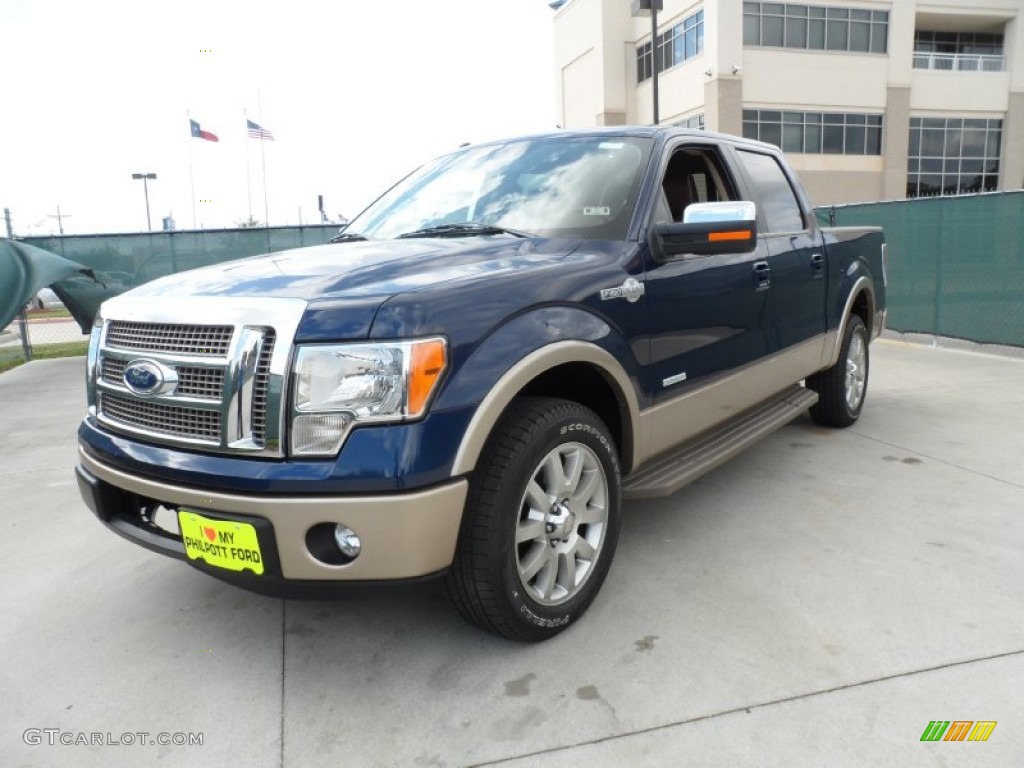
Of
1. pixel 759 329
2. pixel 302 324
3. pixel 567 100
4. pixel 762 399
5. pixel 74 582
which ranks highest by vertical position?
pixel 567 100

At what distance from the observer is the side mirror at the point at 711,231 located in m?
3.03

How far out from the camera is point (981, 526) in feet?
12.2

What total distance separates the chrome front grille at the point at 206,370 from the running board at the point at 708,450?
5.10ft

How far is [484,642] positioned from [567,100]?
4508cm

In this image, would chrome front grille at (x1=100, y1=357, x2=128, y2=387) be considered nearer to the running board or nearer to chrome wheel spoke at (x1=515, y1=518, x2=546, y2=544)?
chrome wheel spoke at (x1=515, y1=518, x2=546, y2=544)

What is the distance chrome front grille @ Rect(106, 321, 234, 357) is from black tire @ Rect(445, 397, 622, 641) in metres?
0.89

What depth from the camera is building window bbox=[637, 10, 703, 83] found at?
109ft

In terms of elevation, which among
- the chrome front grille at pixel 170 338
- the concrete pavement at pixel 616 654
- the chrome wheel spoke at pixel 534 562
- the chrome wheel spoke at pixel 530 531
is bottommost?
the concrete pavement at pixel 616 654

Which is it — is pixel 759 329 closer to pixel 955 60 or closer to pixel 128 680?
pixel 128 680

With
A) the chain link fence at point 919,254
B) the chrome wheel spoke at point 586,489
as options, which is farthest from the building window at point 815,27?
the chrome wheel spoke at point 586,489

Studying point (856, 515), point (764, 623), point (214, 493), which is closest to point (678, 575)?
point (764, 623)

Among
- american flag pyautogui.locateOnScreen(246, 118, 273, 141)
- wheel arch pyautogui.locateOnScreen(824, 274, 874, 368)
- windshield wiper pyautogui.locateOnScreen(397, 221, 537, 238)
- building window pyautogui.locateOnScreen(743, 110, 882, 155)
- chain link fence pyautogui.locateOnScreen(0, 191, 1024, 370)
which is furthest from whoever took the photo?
building window pyautogui.locateOnScreen(743, 110, 882, 155)

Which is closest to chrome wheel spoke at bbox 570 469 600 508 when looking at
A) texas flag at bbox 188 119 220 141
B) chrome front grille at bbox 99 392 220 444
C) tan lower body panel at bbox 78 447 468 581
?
tan lower body panel at bbox 78 447 468 581

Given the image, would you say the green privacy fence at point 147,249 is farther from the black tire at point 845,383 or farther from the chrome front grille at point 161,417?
the chrome front grille at point 161,417
